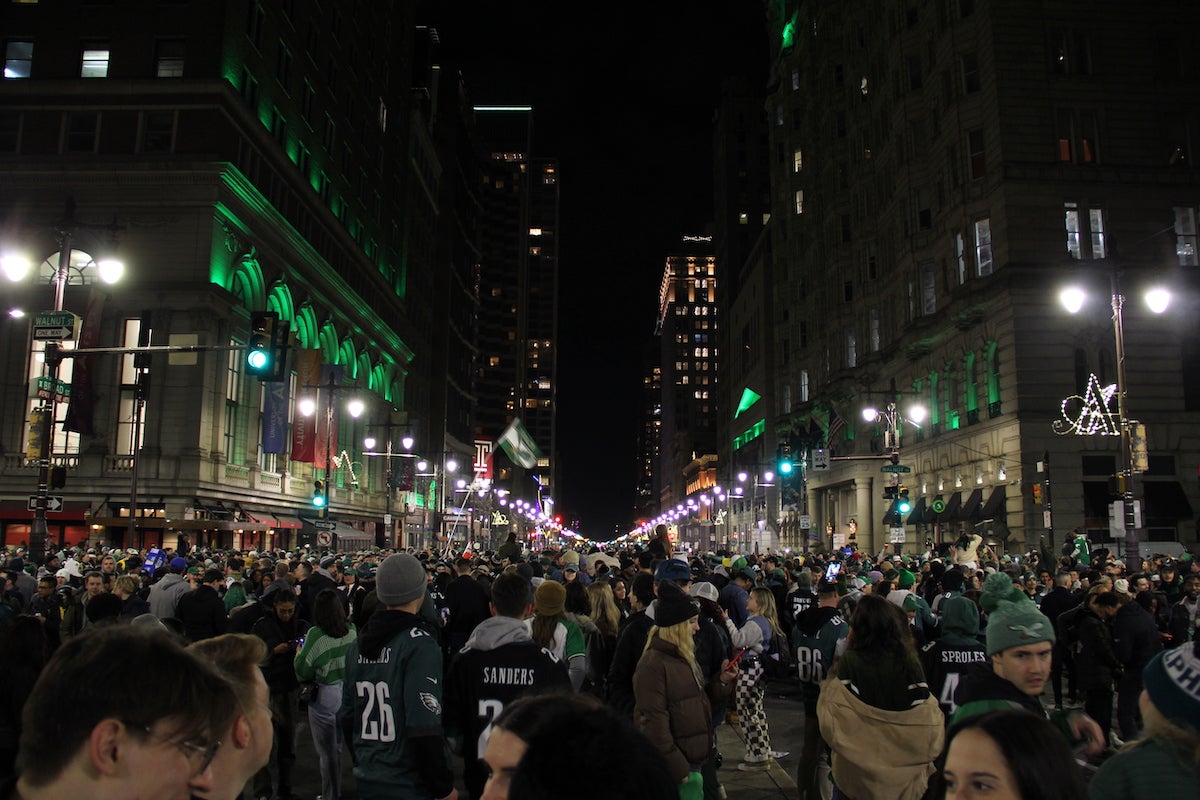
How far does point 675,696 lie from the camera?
6773mm

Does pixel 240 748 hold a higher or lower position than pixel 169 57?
lower

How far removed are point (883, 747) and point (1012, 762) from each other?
373cm

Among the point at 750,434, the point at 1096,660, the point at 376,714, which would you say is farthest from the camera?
the point at 750,434

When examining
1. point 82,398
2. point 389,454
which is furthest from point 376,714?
point 82,398

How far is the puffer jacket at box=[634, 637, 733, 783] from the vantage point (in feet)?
21.8

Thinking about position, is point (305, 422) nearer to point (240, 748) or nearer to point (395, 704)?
point (395, 704)

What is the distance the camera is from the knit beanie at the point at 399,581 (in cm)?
647

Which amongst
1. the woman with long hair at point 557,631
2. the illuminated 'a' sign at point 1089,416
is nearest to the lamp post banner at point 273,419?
the illuminated 'a' sign at point 1089,416

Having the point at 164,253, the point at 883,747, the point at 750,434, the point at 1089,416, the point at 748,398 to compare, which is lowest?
the point at 883,747

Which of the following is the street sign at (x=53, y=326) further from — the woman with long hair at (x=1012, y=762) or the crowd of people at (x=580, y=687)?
the woman with long hair at (x=1012, y=762)

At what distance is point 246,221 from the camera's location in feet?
159

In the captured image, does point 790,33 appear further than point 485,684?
Yes

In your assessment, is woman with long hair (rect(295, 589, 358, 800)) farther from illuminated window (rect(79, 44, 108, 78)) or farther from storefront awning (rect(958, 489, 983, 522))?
illuminated window (rect(79, 44, 108, 78))

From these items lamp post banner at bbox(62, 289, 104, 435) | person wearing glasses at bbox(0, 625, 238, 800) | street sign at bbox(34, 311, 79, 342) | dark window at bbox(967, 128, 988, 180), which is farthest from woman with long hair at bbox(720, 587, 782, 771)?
dark window at bbox(967, 128, 988, 180)
